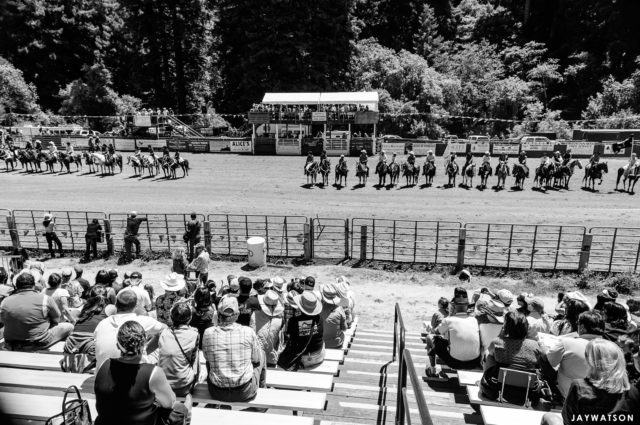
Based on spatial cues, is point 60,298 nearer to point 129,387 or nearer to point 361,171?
point 129,387

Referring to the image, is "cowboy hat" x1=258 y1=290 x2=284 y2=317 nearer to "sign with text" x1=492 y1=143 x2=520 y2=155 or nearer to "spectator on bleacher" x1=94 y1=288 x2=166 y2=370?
"spectator on bleacher" x1=94 y1=288 x2=166 y2=370

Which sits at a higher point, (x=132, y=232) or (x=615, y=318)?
(x=615, y=318)

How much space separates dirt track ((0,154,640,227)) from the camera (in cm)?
2352

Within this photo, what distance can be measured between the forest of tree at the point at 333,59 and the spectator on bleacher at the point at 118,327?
51.1 m

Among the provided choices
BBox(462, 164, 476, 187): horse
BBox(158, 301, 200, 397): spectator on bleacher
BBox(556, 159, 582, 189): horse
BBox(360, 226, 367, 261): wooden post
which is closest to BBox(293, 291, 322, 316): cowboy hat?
BBox(158, 301, 200, 397): spectator on bleacher

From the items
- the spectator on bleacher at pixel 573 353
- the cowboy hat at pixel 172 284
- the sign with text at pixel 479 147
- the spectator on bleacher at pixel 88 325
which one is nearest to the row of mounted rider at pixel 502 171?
the sign with text at pixel 479 147

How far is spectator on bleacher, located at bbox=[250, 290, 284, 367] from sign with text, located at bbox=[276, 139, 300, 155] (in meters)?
34.4

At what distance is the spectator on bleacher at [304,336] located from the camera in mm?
7141

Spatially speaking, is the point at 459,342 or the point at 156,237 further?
the point at 156,237

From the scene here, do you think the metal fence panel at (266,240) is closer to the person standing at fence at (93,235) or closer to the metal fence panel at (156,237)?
the metal fence panel at (156,237)

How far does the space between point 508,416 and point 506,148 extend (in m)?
38.1

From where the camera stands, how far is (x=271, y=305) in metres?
7.52

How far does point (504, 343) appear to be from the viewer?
601 centimetres

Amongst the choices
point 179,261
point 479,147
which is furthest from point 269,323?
point 479,147
